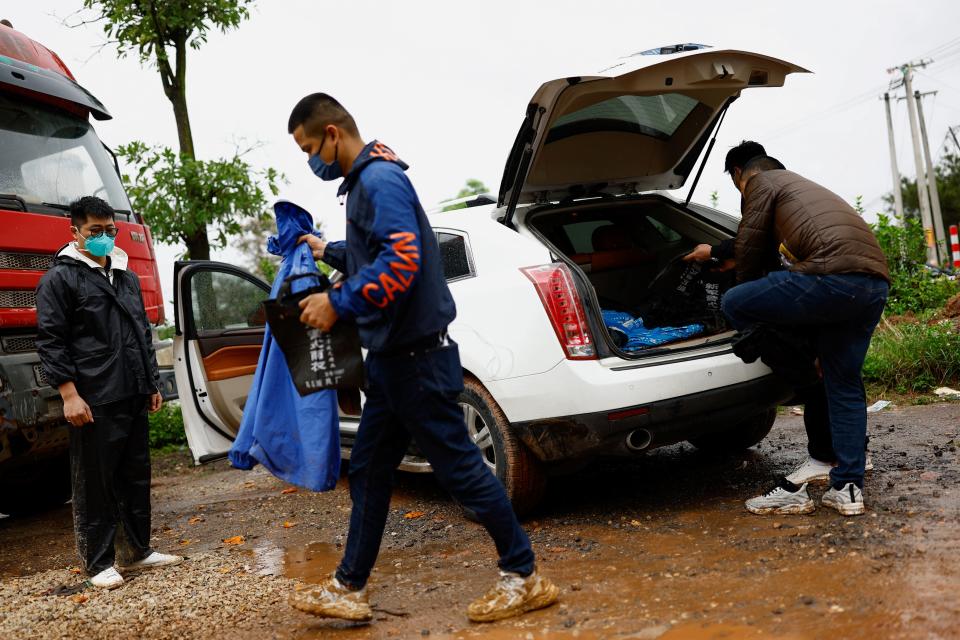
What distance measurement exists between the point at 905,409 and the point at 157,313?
5621 millimetres

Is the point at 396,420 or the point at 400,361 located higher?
the point at 400,361

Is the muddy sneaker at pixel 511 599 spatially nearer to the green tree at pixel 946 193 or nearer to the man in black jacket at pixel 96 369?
the man in black jacket at pixel 96 369

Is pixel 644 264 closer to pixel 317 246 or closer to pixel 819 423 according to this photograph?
pixel 819 423

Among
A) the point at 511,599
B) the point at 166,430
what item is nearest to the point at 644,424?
the point at 511,599

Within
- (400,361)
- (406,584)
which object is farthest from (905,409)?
(400,361)

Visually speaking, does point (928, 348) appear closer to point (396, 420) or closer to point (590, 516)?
point (590, 516)

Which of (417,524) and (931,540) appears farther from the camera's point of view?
(417,524)

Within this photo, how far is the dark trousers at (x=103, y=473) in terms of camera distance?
14.0ft

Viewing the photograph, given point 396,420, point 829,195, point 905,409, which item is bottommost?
point 905,409

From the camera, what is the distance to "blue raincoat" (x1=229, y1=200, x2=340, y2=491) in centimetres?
346

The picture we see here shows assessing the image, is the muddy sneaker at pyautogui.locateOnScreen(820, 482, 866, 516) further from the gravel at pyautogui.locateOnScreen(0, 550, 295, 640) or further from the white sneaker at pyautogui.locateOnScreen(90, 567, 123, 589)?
the white sneaker at pyautogui.locateOnScreen(90, 567, 123, 589)

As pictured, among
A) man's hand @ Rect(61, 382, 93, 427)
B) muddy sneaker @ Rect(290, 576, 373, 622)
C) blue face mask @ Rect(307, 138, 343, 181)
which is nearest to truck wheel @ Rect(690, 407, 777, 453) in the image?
muddy sneaker @ Rect(290, 576, 373, 622)

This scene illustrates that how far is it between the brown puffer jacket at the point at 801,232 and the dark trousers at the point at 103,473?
310cm

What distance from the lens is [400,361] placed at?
3.16 m
